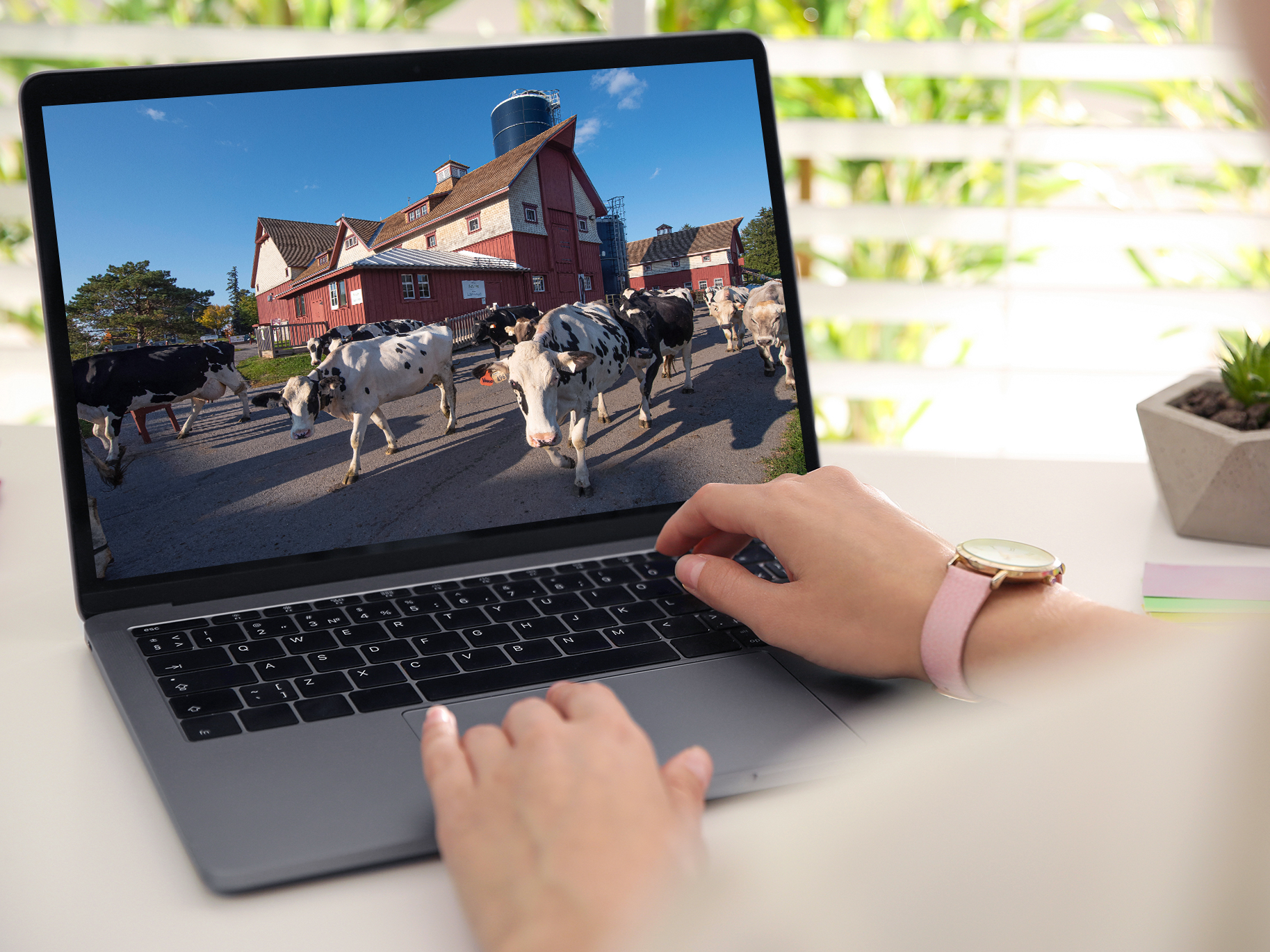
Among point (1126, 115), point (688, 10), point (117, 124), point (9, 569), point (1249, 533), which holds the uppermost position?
point (688, 10)

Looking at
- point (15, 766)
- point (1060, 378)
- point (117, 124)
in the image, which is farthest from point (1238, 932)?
point (1060, 378)

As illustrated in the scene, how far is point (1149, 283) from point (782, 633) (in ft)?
7.61

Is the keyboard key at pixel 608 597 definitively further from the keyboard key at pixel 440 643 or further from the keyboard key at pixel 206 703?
the keyboard key at pixel 206 703

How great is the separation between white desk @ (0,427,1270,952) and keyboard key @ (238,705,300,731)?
57 millimetres

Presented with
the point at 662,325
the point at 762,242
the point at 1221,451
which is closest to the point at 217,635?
the point at 662,325

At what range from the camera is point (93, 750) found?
494mm

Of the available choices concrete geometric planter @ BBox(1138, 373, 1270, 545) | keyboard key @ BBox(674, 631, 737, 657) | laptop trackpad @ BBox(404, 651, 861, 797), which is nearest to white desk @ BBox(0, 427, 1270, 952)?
concrete geometric planter @ BBox(1138, 373, 1270, 545)

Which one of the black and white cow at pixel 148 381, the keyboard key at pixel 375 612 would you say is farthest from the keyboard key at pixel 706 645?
the black and white cow at pixel 148 381

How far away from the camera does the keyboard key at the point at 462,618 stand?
595 mm

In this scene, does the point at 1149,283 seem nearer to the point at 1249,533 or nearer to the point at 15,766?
the point at 1249,533

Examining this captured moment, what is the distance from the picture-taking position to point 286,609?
0.62 m

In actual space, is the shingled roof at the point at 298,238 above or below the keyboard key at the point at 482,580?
above

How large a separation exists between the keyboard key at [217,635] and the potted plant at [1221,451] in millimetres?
822

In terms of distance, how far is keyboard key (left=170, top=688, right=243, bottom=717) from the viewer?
0.49 meters
